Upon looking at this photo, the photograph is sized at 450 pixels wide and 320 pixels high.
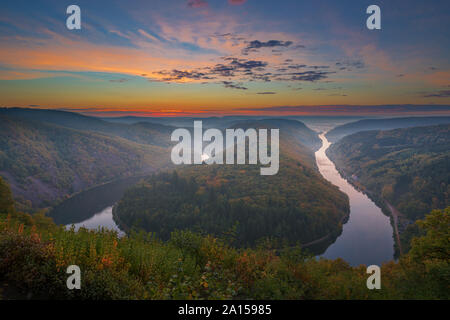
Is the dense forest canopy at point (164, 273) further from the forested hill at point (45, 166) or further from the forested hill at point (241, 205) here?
the forested hill at point (45, 166)

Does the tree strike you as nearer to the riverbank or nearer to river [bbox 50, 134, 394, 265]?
river [bbox 50, 134, 394, 265]

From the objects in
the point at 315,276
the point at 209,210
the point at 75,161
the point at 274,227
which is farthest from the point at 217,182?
the point at 75,161

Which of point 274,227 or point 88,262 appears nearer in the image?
point 88,262

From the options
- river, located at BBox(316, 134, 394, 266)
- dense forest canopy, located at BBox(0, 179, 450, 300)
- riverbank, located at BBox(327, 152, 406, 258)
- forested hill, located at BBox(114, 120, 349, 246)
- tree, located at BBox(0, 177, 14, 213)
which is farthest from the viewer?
forested hill, located at BBox(114, 120, 349, 246)

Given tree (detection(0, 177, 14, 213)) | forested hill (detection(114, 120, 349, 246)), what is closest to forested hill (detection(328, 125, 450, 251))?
forested hill (detection(114, 120, 349, 246))

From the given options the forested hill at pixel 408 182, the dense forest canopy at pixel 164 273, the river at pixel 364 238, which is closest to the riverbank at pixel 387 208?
the forested hill at pixel 408 182

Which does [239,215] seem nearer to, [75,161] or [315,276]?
[315,276]
